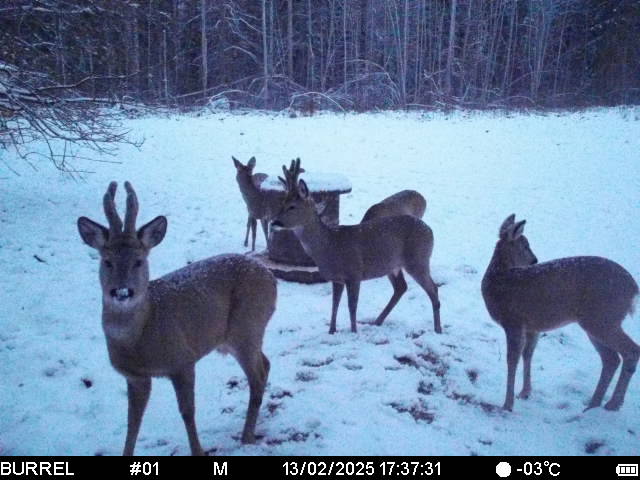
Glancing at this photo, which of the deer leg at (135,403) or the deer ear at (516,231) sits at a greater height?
the deer ear at (516,231)

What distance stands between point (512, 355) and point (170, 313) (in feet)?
8.71

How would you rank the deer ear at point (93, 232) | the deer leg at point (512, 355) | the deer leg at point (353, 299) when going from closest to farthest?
the deer ear at point (93, 232), the deer leg at point (512, 355), the deer leg at point (353, 299)

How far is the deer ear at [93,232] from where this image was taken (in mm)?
3168

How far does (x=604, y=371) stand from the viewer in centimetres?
430

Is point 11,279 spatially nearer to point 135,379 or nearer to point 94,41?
point 135,379

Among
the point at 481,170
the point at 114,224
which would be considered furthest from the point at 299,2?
the point at 114,224

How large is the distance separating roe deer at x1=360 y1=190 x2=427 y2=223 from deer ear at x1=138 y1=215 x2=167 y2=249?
3912mm

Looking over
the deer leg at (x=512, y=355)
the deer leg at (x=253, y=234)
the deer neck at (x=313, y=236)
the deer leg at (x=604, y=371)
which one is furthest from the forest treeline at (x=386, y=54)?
the deer leg at (x=604, y=371)

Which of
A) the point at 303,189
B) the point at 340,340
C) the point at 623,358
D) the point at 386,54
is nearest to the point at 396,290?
the point at 340,340

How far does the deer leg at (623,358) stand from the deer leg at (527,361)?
58cm

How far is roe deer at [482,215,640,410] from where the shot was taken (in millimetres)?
4078

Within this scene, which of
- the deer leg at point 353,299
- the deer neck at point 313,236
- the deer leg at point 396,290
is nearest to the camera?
the deer leg at point 353,299

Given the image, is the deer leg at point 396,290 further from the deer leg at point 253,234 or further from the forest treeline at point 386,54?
the forest treeline at point 386,54

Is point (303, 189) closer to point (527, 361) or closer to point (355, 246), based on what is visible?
point (355, 246)
